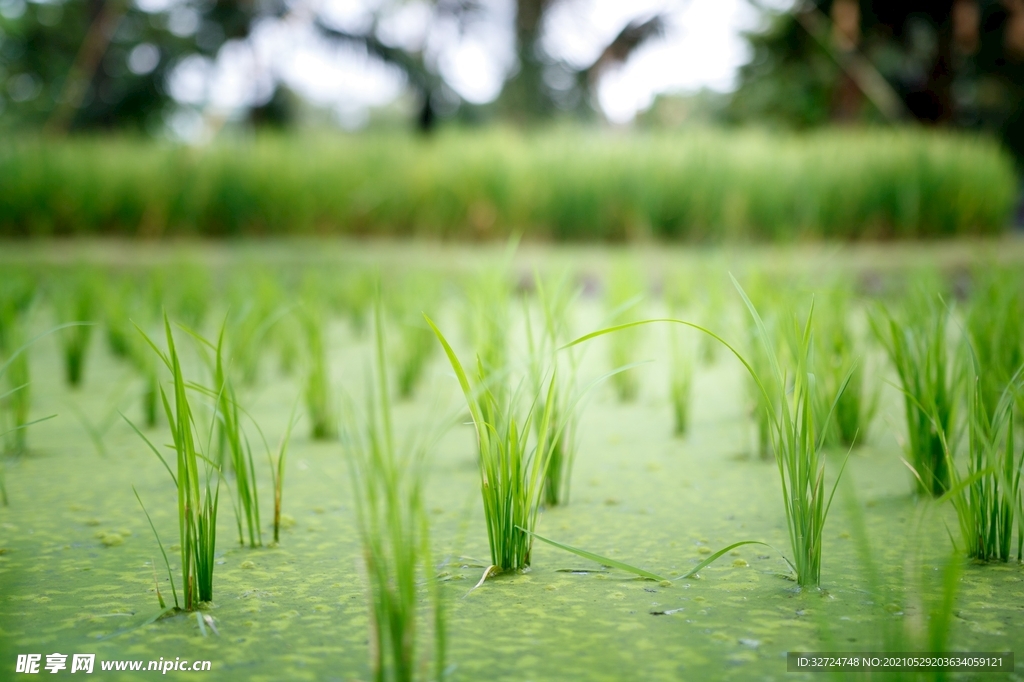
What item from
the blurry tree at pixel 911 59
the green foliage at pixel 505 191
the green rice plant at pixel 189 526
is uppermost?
the blurry tree at pixel 911 59

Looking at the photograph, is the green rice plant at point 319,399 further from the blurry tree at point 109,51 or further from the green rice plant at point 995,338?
the blurry tree at point 109,51

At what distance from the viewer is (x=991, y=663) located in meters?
0.49

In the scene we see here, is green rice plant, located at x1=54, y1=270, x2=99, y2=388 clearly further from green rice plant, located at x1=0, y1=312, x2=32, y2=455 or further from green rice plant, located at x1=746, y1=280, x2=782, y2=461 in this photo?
green rice plant, located at x1=746, y1=280, x2=782, y2=461

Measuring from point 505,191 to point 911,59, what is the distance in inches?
329

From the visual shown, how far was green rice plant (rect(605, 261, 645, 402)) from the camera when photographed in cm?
141

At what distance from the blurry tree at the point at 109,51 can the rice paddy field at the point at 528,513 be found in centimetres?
647

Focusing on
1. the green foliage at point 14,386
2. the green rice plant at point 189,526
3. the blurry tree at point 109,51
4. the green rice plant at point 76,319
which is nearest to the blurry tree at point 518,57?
the blurry tree at point 109,51

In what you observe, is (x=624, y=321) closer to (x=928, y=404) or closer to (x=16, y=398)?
(x=928, y=404)

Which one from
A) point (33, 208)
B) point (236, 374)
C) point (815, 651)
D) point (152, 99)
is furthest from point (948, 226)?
point (152, 99)

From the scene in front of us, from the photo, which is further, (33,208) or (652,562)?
(33,208)

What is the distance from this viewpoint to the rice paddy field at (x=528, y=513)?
1.67ft

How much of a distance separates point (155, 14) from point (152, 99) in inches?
67.0

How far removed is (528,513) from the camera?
66 centimetres

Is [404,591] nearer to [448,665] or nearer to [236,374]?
[448,665]
